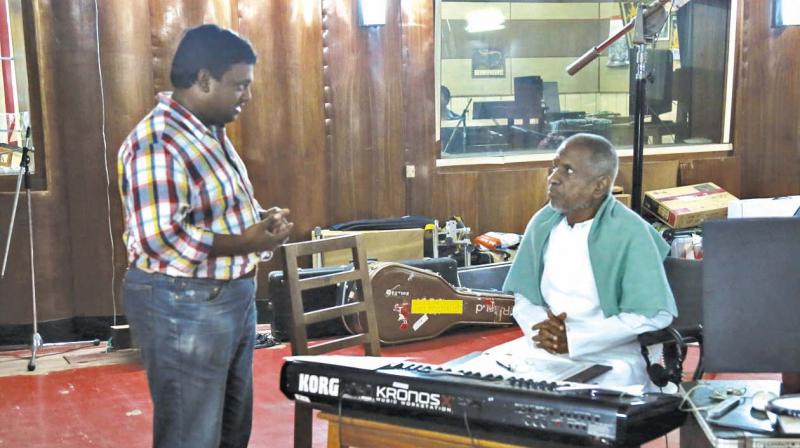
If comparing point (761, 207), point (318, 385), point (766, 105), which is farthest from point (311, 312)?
point (766, 105)

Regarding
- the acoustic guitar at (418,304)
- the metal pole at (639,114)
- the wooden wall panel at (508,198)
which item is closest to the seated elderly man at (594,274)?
the metal pole at (639,114)

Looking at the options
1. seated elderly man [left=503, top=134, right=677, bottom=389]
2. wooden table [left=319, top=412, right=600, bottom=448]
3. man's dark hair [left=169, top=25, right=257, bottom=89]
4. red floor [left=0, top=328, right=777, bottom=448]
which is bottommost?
red floor [left=0, top=328, right=777, bottom=448]

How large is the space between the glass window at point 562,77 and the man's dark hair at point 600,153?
3766mm

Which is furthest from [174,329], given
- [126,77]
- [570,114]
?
[570,114]

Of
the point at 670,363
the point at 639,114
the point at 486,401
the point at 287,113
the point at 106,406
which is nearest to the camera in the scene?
the point at 486,401

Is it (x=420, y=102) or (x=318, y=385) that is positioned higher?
(x=420, y=102)

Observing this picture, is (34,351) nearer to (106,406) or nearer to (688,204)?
(106,406)

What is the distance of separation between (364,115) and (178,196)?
4096mm

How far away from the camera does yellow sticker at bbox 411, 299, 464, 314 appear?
5.30 m

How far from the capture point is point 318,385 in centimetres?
224

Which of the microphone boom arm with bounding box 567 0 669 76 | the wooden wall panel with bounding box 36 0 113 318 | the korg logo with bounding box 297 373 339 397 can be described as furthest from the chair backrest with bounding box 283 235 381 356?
the wooden wall panel with bounding box 36 0 113 318

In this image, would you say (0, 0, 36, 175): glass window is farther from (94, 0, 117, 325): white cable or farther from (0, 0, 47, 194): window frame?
(94, 0, 117, 325): white cable

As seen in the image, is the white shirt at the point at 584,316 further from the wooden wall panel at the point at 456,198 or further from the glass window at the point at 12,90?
the glass window at the point at 12,90

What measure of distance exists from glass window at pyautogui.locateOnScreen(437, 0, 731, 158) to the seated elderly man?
374 cm
